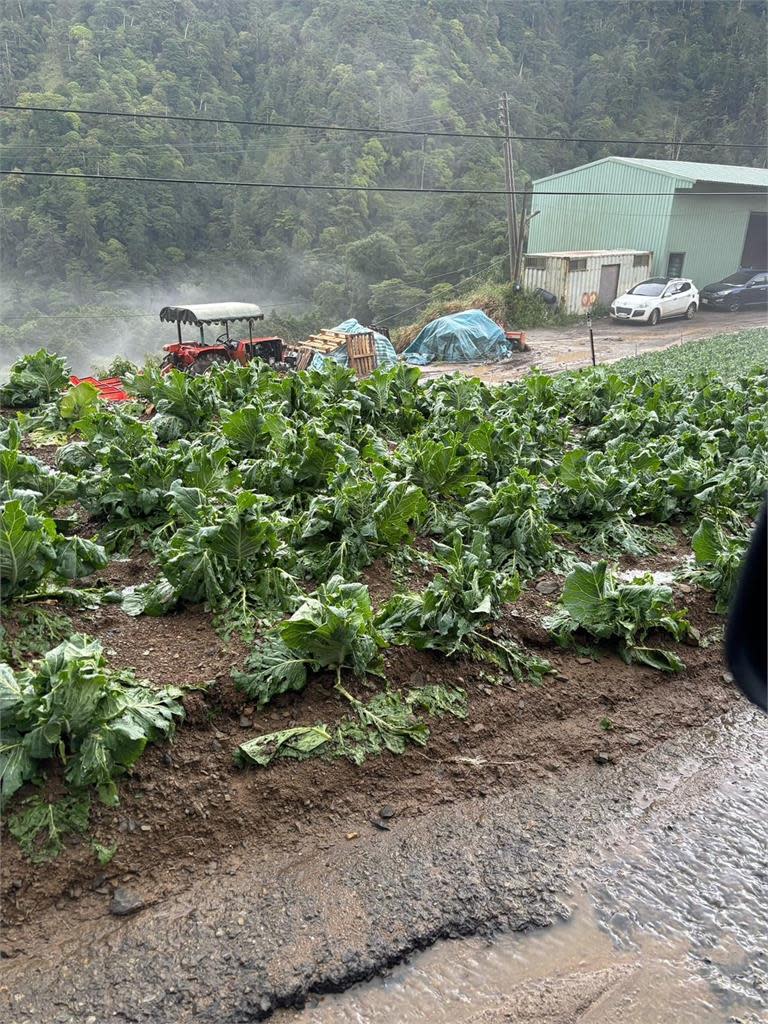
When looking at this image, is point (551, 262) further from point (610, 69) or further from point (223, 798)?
point (223, 798)

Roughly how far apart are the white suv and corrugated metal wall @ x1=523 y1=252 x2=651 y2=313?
149cm

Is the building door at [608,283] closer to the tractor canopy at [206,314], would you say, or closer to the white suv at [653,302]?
the white suv at [653,302]

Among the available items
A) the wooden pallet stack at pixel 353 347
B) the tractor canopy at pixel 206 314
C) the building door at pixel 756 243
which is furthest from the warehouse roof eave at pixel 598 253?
the tractor canopy at pixel 206 314

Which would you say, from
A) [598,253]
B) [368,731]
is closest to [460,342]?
[598,253]

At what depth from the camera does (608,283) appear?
3102cm

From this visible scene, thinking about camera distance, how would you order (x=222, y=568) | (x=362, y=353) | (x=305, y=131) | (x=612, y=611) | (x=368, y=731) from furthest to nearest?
(x=305, y=131) → (x=362, y=353) → (x=612, y=611) → (x=222, y=568) → (x=368, y=731)

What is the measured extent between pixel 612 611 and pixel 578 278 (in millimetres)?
27953

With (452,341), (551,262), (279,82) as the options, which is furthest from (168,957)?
(279,82)

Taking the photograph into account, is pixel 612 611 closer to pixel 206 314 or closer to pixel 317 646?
pixel 317 646

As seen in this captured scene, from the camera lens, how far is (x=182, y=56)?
47531mm

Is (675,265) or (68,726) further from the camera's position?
(675,265)

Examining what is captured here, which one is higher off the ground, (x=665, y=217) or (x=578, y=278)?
(x=665, y=217)

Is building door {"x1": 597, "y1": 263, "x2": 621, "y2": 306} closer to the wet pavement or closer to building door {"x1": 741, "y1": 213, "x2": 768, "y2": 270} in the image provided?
building door {"x1": 741, "y1": 213, "x2": 768, "y2": 270}

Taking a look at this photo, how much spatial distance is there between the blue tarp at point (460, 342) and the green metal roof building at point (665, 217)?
362 inches
